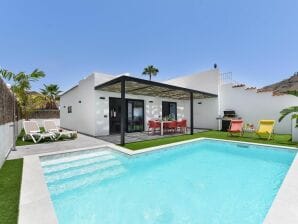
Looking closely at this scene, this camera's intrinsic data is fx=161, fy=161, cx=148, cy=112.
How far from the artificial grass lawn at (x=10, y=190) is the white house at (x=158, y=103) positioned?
5.96 metres

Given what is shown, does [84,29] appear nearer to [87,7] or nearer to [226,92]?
[87,7]

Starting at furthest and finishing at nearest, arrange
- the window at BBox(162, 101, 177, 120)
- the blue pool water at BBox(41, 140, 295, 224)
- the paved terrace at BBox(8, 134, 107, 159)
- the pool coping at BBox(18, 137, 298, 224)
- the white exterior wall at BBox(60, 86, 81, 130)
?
the window at BBox(162, 101, 177, 120)
the white exterior wall at BBox(60, 86, 81, 130)
the paved terrace at BBox(8, 134, 107, 159)
the blue pool water at BBox(41, 140, 295, 224)
the pool coping at BBox(18, 137, 298, 224)

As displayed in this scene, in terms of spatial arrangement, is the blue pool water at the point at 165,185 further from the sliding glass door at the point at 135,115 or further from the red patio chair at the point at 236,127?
the sliding glass door at the point at 135,115

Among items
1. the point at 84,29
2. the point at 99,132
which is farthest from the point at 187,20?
the point at 99,132

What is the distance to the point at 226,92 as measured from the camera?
15008 millimetres

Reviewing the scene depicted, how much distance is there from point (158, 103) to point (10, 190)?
44.0ft

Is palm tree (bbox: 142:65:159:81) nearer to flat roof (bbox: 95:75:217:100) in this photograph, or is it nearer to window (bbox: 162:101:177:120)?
window (bbox: 162:101:177:120)

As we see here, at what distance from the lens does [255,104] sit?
1329cm

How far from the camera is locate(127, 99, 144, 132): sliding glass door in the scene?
13933 mm

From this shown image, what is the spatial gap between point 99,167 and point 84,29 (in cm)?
1218

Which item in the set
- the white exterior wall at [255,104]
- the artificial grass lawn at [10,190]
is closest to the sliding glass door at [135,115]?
the white exterior wall at [255,104]

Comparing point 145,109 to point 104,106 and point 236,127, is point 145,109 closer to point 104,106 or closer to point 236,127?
point 104,106

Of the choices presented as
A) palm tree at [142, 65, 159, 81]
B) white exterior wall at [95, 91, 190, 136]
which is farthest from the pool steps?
palm tree at [142, 65, 159, 81]

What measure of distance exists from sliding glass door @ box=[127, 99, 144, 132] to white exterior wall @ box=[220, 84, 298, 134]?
25.3 ft
